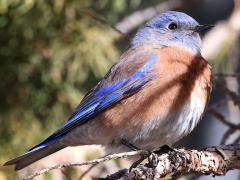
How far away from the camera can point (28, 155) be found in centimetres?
478

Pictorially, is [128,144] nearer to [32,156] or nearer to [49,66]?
[32,156]

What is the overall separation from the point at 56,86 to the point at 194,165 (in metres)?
1.70

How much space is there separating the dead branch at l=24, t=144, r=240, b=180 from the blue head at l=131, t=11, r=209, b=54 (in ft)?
4.60

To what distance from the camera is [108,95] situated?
5355 millimetres

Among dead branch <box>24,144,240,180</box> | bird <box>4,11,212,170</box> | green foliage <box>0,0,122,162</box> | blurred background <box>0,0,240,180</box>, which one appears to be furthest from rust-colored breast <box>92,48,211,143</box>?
dead branch <box>24,144,240,180</box>

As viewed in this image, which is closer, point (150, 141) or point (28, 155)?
point (28, 155)

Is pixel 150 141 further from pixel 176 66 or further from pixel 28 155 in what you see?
pixel 28 155

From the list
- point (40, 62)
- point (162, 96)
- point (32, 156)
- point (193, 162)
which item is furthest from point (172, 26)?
point (193, 162)

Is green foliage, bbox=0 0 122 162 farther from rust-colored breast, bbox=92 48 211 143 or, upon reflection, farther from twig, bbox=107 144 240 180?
twig, bbox=107 144 240 180

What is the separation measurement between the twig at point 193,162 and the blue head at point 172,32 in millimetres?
1399

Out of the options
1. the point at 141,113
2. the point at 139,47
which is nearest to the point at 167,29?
the point at 139,47

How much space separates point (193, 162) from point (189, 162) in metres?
0.04

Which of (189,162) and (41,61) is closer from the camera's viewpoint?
(189,162)

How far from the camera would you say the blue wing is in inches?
204
